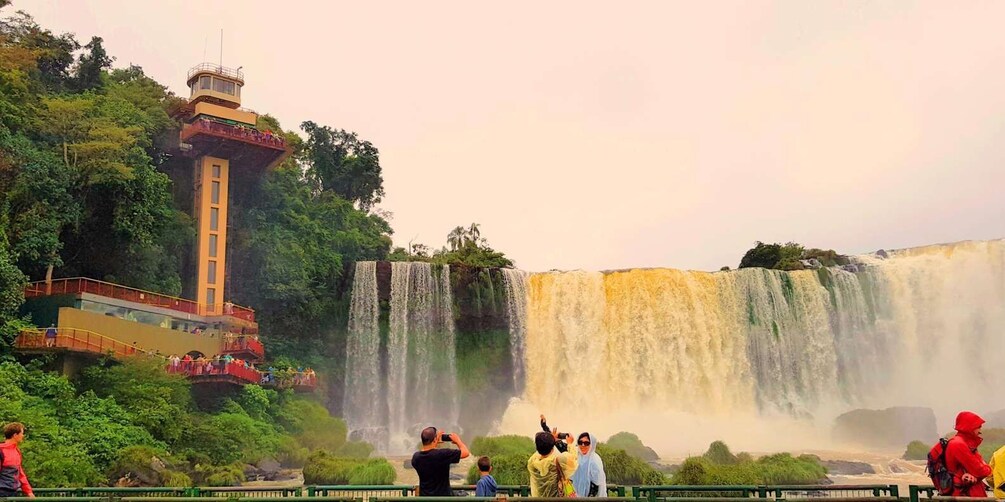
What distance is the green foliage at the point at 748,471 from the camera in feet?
61.8

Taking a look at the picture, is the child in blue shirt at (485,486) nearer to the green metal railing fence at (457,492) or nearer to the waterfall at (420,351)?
the green metal railing fence at (457,492)

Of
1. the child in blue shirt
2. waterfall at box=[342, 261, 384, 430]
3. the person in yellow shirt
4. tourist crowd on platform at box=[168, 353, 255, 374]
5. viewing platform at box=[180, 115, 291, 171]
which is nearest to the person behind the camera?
the person in yellow shirt

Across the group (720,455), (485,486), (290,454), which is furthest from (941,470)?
(290,454)

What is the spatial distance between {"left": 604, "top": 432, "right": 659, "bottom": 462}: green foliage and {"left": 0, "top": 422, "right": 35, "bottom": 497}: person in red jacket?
22.9 m

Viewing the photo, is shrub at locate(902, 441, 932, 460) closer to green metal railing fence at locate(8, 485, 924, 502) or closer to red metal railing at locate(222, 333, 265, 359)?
green metal railing fence at locate(8, 485, 924, 502)

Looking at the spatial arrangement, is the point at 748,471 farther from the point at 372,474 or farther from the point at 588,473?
the point at 588,473

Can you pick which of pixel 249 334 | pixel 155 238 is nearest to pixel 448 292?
pixel 249 334

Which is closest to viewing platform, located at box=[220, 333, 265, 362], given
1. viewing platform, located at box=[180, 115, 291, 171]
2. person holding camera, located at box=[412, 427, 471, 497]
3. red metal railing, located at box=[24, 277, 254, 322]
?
red metal railing, located at box=[24, 277, 254, 322]

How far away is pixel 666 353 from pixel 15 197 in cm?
2687

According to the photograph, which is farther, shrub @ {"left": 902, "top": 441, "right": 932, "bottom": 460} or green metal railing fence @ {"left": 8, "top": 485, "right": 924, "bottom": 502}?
shrub @ {"left": 902, "top": 441, "right": 932, "bottom": 460}

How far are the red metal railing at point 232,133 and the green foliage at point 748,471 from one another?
23566mm

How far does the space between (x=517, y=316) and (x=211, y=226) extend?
47.9 ft

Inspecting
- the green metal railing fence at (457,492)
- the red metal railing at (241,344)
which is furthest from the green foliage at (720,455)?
the red metal railing at (241,344)

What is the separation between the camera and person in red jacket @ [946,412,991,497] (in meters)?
5.92
